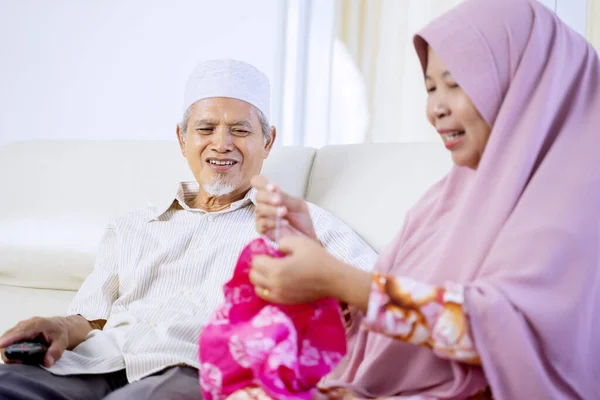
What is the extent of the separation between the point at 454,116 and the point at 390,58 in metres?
2.25

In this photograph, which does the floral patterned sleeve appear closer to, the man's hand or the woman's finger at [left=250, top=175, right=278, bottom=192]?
the woman's finger at [left=250, top=175, right=278, bottom=192]

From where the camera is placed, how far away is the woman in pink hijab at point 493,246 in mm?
949

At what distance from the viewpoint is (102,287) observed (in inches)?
70.4

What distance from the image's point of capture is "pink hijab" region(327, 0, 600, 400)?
3.12ft

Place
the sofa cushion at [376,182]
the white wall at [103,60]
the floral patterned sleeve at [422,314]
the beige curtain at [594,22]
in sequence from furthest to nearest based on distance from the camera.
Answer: the white wall at [103,60]
the beige curtain at [594,22]
the sofa cushion at [376,182]
the floral patterned sleeve at [422,314]

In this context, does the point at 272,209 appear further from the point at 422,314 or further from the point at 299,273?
the point at 422,314

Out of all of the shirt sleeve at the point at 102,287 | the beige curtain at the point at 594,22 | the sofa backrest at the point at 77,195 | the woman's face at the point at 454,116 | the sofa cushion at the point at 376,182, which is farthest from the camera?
the beige curtain at the point at 594,22

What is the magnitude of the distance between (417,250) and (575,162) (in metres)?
0.31

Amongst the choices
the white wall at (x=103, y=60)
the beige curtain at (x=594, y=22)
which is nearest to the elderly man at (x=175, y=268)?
the white wall at (x=103, y=60)

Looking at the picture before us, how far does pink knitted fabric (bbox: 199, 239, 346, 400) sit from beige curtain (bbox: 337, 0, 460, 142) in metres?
2.25

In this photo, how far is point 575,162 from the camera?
102 cm

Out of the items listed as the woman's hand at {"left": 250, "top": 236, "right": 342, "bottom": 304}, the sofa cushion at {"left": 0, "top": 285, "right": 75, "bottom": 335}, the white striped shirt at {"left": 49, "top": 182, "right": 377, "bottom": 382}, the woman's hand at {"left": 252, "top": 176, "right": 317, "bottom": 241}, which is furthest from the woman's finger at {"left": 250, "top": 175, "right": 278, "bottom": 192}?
the sofa cushion at {"left": 0, "top": 285, "right": 75, "bottom": 335}

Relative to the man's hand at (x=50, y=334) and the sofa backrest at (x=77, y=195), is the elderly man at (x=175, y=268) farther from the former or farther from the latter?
the sofa backrest at (x=77, y=195)

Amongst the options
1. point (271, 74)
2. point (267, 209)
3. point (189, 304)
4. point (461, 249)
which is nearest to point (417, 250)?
point (461, 249)
